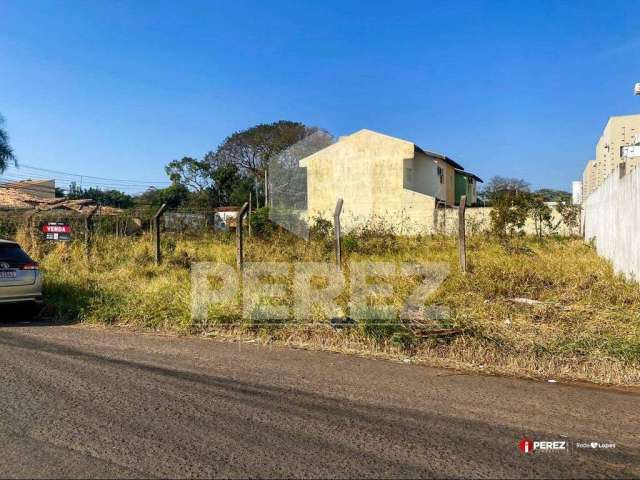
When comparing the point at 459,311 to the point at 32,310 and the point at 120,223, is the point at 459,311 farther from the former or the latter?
the point at 120,223

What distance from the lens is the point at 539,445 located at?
3236mm

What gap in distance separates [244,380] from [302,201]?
3276 centimetres

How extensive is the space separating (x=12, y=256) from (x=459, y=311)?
23.0 feet

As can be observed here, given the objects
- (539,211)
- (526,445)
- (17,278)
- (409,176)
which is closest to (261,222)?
(409,176)

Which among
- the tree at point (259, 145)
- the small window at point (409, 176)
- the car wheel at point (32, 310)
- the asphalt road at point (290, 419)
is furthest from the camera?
the tree at point (259, 145)

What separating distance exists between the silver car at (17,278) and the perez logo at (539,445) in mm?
7625

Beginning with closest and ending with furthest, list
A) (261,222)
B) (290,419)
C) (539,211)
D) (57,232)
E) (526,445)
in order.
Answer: (526,445)
(290,419)
(57,232)
(539,211)
(261,222)

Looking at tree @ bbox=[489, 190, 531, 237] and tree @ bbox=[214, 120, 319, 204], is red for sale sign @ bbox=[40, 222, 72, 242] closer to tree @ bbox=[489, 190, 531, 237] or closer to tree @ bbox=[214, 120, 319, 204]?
tree @ bbox=[489, 190, 531, 237]

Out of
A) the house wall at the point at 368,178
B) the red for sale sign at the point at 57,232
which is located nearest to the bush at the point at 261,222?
the house wall at the point at 368,178

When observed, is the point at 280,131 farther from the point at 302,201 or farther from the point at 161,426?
the point at 161,426

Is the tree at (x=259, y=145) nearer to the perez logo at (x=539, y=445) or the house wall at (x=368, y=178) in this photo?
the house wall at (x=368, y=178)

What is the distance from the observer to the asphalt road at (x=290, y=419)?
2.96m

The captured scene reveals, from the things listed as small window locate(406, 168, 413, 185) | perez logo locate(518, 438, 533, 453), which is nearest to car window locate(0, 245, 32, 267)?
perez logo locate(518, 438, 533, 453)

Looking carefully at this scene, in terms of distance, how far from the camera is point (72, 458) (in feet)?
9.99
